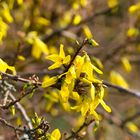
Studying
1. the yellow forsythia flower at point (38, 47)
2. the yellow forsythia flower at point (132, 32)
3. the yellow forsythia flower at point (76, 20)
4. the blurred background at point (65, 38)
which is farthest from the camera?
the yellow forsythia flower at point (132, 32)

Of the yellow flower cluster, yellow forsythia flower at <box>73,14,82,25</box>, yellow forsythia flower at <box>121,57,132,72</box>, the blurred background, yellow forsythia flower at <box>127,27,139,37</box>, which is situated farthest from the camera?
yellow forsythia flower at <box>121,57,132,72</box>

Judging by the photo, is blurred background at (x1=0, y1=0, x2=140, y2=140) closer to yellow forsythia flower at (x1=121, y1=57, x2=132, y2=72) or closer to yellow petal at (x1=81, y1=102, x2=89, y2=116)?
yellow forsythia flower at (x1=121, y1=57, x2=132, y2=72)

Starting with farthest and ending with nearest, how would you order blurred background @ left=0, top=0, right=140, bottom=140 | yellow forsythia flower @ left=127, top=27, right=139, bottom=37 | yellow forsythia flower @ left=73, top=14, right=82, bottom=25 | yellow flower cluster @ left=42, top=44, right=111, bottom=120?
1. yellow forsythia flower @ left=127, top=27, right=139, bottom=37
2. blurred background @ left=0, top=0, right=140, bottom=140
3. yellow forsythia flower @ left=73, top=14, right=82, bottom=25
4. yellow flower cluster @ left=42, top=44, right=111, bottom=120

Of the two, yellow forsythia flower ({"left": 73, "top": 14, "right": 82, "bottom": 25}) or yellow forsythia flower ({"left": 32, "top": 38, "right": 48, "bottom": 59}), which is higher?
yellow forsythia flower ({"left": 73, "top": 14, "right": 82, "bottom": 25})

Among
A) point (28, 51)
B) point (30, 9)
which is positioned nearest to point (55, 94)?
point (28, 51)

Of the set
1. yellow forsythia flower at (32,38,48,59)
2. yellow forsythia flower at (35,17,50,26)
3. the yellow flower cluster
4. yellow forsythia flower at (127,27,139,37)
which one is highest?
yellow forsythia flower at (35,17,50,26)

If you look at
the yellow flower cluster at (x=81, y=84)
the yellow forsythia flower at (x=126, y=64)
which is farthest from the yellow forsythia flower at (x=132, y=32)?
the yellow flower cluster at (x=81, y=84)

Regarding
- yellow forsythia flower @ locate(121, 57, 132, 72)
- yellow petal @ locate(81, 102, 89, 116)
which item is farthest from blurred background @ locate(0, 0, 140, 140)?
yellow petal @ locate(81, 102, 89, 116)

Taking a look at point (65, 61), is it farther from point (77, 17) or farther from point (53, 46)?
point (53, 46)

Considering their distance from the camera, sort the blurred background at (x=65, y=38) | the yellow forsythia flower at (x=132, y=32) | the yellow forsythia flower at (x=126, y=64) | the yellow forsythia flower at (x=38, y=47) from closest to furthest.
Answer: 1. the yellow forsythia flower at (x=38, y=47)
2. the blurred background at (x=65, y=38)
3. the yellow forsythia flower at (x=132, y=32)
4. the yellow forsythia flower at (x=126, y=64)

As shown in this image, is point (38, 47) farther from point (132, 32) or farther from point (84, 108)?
point (84, 108)

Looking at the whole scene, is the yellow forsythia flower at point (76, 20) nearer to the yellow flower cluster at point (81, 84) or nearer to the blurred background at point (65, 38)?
the blurred background at point (65, 38)
